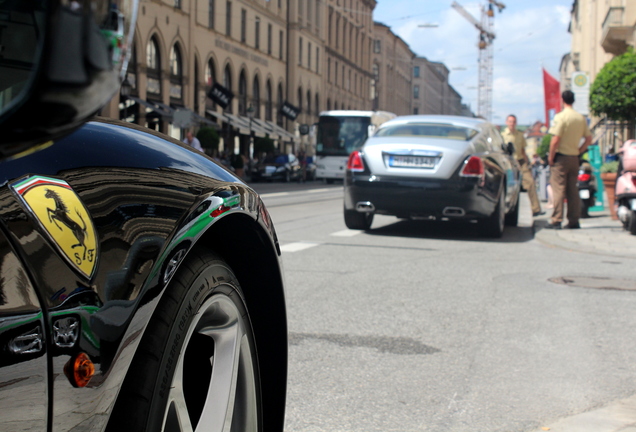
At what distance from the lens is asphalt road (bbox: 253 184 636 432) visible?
3.59 meters

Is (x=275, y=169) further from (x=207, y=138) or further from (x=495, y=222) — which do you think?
(x=495, y=222)

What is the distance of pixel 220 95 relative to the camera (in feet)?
137

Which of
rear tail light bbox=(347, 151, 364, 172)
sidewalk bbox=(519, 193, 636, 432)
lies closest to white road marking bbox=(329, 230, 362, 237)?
rear tail light bbox=(347, 151, 364, 172)

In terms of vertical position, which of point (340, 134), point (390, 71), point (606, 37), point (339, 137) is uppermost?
point (390, 71)

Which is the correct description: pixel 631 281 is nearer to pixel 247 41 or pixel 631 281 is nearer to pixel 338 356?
pixel 338 356

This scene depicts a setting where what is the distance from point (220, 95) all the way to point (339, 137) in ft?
22.5

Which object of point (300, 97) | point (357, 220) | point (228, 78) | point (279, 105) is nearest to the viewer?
point (357, 220)

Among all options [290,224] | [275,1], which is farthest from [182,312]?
[275,1]

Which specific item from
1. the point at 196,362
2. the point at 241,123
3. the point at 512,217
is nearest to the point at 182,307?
the point at 196,362

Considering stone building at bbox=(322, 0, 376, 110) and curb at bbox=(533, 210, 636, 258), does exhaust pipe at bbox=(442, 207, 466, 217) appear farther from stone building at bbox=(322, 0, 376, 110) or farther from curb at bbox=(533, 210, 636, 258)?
stone building at bbox=(322, 0, 376, 110)

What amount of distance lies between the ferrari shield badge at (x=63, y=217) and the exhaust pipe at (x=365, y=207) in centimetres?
920

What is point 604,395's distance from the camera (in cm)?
383

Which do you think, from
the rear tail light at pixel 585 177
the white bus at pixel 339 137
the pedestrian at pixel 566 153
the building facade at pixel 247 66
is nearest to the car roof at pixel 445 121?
the pedestrian at pixel 566 153

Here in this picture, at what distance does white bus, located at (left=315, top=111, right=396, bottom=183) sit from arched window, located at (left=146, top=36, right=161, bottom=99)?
7357mm
